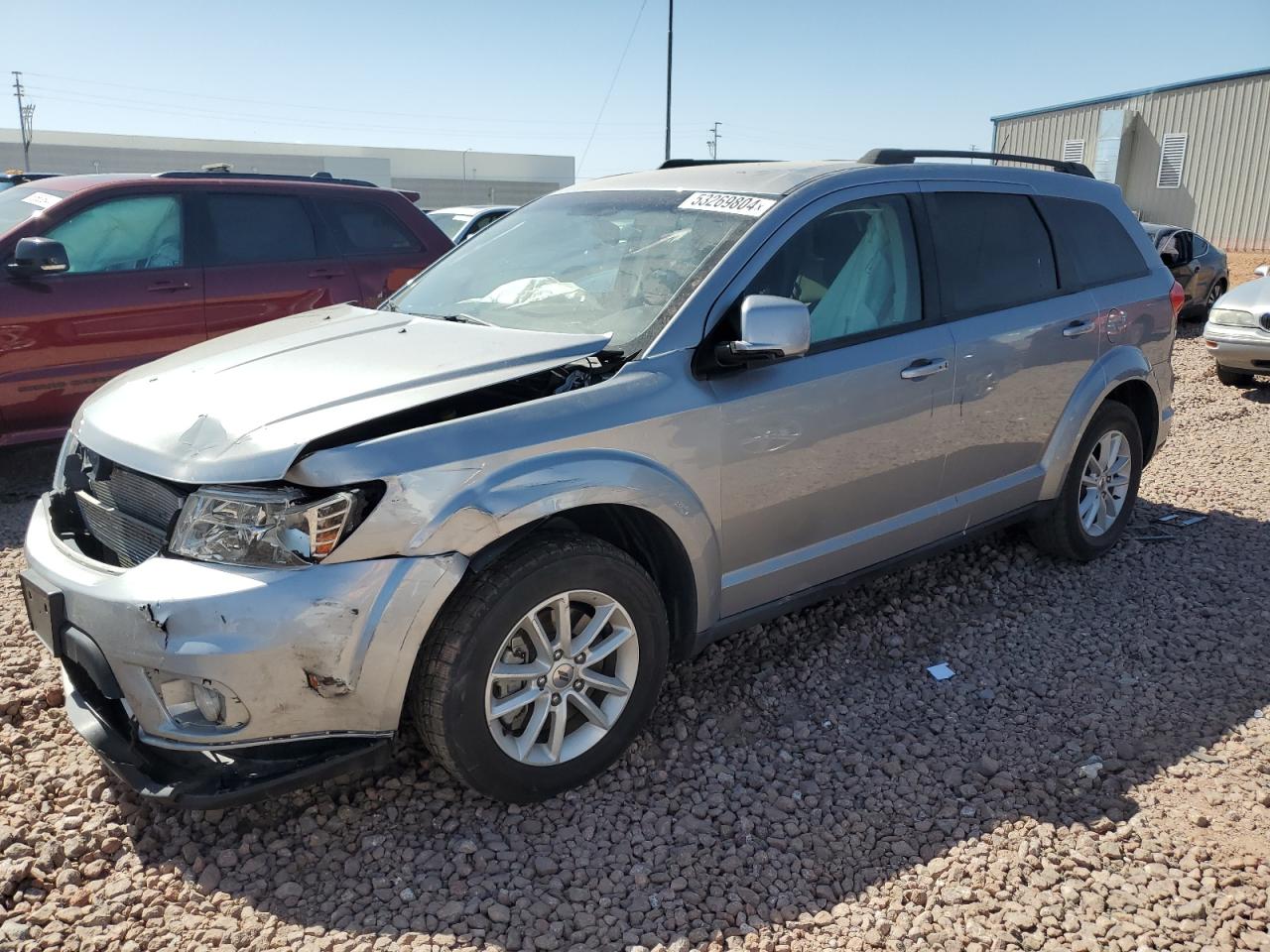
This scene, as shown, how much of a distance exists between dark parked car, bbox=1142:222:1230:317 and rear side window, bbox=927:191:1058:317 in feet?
30.4

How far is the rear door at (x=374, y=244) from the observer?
7180 mm

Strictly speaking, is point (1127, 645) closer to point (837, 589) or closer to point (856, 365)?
point (837, 589)

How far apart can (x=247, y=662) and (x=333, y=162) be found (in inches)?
2098

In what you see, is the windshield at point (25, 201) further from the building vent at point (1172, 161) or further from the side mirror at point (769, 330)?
the building vent at point (1172, 161)

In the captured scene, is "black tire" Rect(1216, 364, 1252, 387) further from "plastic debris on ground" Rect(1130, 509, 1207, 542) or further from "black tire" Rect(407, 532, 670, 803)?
"black tire" Rect(407, 532, 670, 803)

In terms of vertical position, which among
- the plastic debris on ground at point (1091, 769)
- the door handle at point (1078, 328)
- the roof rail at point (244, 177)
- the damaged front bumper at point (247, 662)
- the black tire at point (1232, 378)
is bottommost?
the plastic debris on ground at point (1091, 769)

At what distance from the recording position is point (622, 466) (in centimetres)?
299

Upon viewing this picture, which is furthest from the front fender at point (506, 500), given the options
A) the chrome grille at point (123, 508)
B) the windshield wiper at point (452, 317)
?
the windshield wiper at point (452, 317)

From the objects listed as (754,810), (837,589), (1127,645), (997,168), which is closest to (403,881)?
(754,810)

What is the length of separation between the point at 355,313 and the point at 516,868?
2268mm

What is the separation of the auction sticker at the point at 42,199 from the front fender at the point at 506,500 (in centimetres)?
488

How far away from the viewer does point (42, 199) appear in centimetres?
625

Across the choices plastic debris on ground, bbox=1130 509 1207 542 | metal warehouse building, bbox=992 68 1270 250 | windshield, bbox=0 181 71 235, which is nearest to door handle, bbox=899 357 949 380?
plastic debris on ground, bbox=1130 509 1207 542

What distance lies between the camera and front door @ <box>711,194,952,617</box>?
11.0 feet
